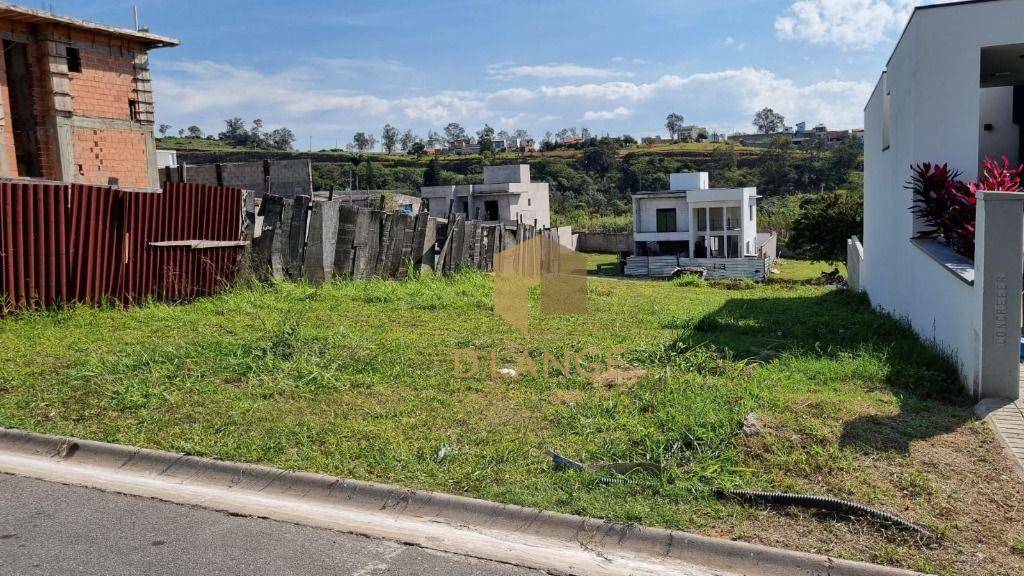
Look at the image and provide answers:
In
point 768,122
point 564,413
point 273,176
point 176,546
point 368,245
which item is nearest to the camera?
point 176,546

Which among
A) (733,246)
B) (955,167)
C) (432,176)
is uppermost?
A: (432,176)

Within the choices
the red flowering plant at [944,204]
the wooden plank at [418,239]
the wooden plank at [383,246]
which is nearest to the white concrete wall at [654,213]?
the wooden plank at [418,239]

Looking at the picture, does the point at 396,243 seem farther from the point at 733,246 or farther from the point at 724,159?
the point at 724,159

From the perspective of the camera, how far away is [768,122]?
449 ft

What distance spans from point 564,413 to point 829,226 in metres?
38.7

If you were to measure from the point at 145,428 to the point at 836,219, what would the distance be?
1584 inches

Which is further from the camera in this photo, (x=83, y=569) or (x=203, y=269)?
(x=203, y=269)

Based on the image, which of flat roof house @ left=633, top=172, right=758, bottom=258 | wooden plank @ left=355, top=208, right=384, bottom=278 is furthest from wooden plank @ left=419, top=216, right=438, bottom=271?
flat roof house @ left=633, top=172, right=758, bottom=258

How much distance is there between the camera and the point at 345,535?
4.03 metres

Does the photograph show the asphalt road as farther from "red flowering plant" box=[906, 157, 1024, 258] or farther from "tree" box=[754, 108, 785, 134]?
"tree" box=[754, 108, 785, 134]

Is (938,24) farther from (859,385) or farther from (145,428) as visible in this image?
(145,428)

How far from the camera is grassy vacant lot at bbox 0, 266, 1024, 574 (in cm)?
411

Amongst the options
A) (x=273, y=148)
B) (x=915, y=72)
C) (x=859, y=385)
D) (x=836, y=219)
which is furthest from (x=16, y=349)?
(x=273, y=148)

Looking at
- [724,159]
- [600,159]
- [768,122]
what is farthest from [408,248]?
[768,122]
